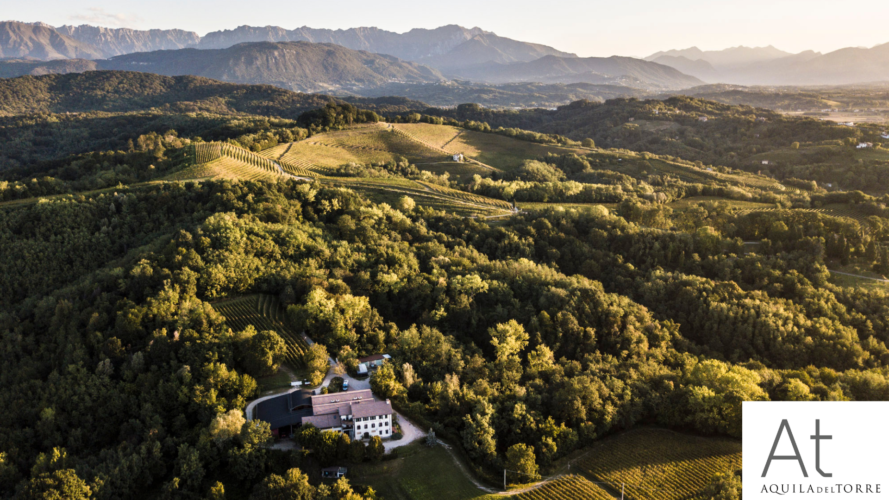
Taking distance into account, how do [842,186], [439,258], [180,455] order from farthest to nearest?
[842,186], [439,258], [180,455]

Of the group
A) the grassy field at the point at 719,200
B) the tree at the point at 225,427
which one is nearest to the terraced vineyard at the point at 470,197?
the grassy field at the point at 719,200

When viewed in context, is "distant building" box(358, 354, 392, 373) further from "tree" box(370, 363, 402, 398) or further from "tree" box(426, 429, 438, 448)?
"tree" box(426, 429, 438, 448)

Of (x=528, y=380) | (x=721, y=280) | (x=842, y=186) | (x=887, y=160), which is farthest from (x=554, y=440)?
(x=887, y=160)

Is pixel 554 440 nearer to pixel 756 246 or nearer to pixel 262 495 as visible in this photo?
pixel 262 495

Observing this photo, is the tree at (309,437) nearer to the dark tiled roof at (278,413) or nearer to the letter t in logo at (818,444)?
the dark tiled roof at (278,413)

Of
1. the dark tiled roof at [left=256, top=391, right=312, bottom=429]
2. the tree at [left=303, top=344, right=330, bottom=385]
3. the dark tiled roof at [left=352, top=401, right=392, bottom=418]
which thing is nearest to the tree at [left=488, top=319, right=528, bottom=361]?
the dark tiled roof at [left=352, top=401, right=392, bottom=418]

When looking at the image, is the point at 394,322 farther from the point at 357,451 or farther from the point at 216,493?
the point at 216,493
